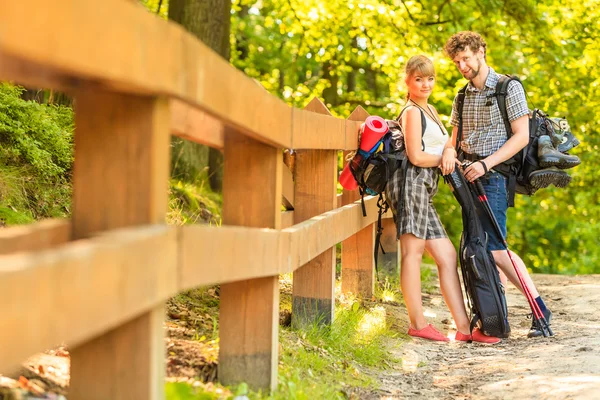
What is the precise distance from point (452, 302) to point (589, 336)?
944 millimetres

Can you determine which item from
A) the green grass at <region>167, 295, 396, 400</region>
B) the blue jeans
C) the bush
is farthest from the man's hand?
the bush

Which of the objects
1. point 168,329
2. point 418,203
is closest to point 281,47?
point 418,203

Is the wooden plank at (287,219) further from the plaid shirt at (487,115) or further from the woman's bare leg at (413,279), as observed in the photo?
the plaid shirt at (487,115)

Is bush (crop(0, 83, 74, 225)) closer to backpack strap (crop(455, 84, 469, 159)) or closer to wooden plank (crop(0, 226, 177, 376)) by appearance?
backpack strap (crop(455, 84, 469, 159))

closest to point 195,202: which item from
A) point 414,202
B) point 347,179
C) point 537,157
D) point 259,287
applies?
point 347,179

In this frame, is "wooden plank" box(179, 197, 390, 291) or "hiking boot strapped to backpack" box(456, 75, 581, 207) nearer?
"wooden plank" box(179, 197, 390, 291)

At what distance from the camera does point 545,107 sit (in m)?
15.0

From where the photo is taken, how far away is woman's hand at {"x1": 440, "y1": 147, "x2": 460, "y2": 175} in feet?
19.9

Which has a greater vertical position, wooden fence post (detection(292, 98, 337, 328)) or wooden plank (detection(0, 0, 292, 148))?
wooden plank (detection(0, 0, 292, 148))

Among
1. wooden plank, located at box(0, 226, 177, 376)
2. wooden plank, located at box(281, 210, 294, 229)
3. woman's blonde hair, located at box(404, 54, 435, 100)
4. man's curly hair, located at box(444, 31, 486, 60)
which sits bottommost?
wooden plank, located at box(0, 226, 177, 376)

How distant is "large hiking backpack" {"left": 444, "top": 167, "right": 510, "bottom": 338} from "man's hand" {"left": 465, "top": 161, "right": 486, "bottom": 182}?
3.7 inches

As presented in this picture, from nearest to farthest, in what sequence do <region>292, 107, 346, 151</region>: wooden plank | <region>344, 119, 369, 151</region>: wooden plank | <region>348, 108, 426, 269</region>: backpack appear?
<region>292, 107, 346, 151</region>: wooden plank, <region>344, 119, 369, 151</region>: wooden plank, <region>348, 108, 426, 269</region>: backpack

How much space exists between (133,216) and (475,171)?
4.23 metres

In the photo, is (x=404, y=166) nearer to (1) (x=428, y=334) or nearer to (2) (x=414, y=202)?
(2) (x=414, y=202)
